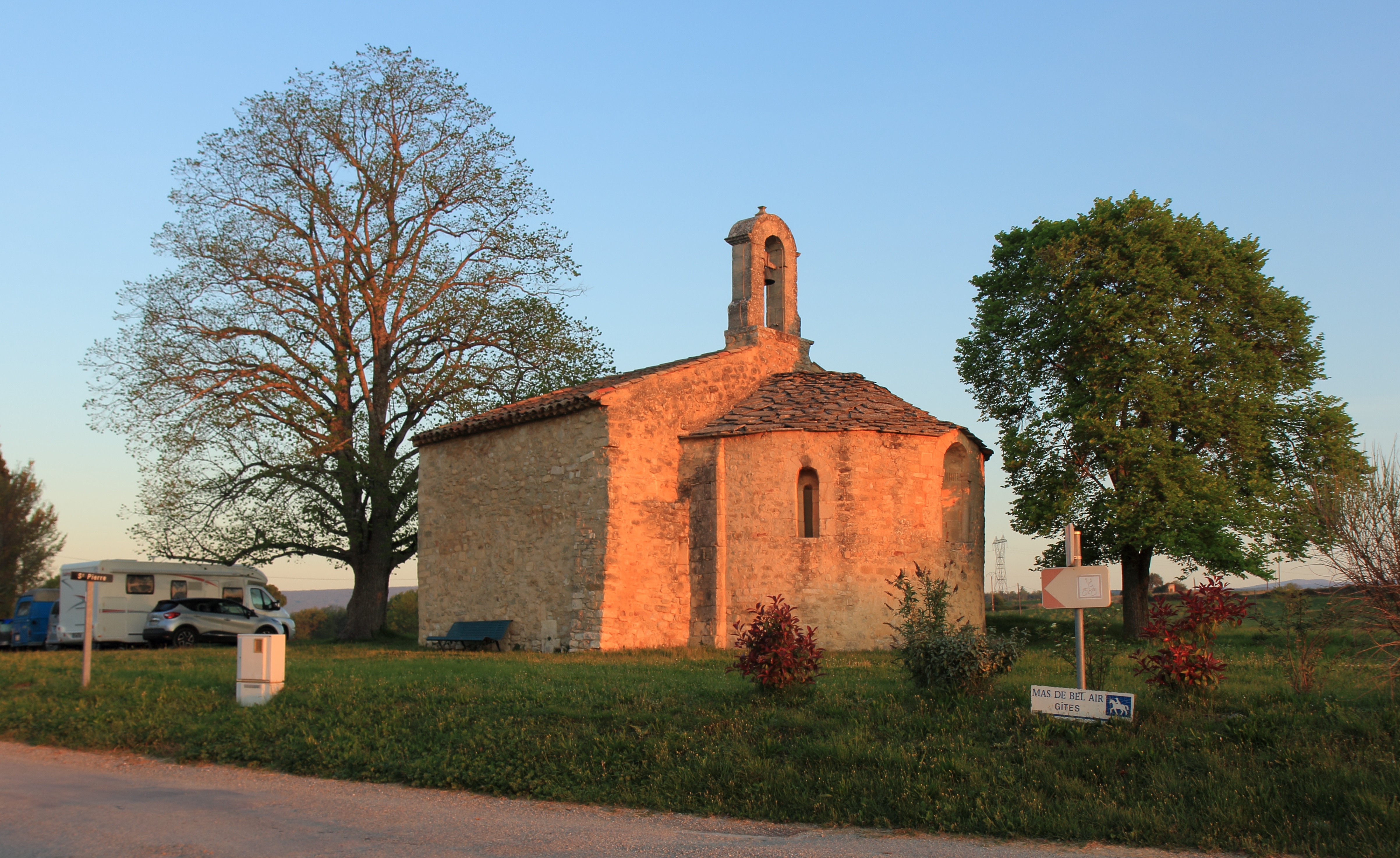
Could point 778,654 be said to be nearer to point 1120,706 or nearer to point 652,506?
point 1120,706

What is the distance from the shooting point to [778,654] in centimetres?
1145

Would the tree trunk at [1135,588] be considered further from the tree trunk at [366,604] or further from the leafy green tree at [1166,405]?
the tree trunk at [366,604]

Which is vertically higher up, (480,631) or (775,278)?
(775,278)

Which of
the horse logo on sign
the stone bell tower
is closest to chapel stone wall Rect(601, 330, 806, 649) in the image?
the stone bell tower

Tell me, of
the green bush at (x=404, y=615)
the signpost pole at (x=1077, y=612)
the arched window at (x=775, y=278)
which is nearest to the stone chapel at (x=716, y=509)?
the arched window at (x=775, y=278)

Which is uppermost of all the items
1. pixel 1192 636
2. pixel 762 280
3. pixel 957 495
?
pixel 762 280

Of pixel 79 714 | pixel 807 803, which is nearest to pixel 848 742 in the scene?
pixel 807 803

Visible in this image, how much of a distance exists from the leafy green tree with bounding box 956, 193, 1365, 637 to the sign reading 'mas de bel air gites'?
11.9 m

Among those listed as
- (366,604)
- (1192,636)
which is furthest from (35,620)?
(1192,636)

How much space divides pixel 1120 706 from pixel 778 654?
3707 millimetres

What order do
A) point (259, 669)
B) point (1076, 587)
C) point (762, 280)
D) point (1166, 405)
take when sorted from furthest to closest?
point (762, 280) < point (1166, 405) < point (259, 669) < point (1076, 587)

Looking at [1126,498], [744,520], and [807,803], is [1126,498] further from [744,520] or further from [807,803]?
[807,803]

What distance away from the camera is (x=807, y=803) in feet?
29.0

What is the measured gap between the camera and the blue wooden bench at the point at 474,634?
22.5 m
